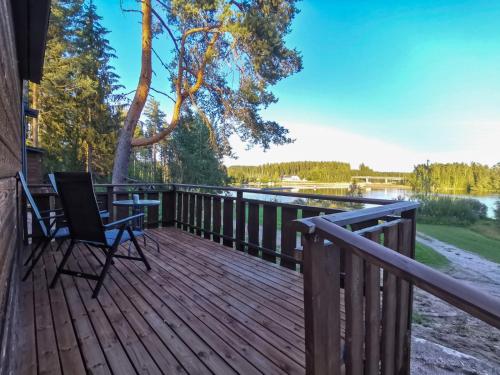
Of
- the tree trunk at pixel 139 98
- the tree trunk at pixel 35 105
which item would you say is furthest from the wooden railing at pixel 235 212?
the tree trunk at pixel 35 105

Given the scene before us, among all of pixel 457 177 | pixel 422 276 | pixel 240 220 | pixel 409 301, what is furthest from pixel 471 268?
pixel 457 177

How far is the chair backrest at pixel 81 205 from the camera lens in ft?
7.97

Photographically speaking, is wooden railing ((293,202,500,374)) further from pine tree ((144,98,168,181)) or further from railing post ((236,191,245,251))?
pine tree ((144,98,168,181))

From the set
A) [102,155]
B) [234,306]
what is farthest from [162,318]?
[102,155]

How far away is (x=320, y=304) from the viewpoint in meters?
0.96

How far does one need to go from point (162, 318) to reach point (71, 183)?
1438 millimetres

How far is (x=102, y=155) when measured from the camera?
1706 centimetres

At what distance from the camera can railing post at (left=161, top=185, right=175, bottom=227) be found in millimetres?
5297

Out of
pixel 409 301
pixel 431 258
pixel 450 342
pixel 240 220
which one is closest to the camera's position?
pixel 409 301

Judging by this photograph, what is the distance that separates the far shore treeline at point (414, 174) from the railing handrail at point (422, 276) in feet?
71.1

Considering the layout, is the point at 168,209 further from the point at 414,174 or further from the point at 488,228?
the point at 414,174

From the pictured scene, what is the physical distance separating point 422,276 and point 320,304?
38 centimetres

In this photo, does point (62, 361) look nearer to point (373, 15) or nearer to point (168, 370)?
point (168, 370)

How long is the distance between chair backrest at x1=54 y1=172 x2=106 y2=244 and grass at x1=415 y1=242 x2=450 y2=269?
24.0ft
